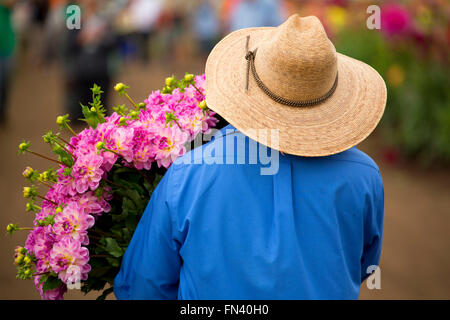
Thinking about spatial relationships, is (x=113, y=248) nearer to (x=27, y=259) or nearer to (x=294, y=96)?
(x=27, y=259)

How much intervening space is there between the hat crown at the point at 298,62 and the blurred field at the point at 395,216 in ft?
8.68

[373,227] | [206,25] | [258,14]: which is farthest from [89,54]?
[206,25]

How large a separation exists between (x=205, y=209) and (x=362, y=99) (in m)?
0.68

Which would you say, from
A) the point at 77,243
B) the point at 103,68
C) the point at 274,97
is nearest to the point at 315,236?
the point at 274,97

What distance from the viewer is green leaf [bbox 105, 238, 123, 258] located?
1939 millimetres

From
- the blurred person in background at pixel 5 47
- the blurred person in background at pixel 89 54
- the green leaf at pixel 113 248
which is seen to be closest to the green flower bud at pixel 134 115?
the green leaf at pixel 113 248

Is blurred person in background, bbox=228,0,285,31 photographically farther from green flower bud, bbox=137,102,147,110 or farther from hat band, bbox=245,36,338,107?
hat band, bbox=245,36,338,107

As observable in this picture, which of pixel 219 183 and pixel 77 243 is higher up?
pixel 219 183

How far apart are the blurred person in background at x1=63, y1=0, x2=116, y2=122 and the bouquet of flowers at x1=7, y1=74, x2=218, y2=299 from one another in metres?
4.88

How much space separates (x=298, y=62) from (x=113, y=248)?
94 centimetres

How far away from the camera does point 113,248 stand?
195cm

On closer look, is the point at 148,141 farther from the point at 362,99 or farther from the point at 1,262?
the point at 1,262

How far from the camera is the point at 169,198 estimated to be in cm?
168

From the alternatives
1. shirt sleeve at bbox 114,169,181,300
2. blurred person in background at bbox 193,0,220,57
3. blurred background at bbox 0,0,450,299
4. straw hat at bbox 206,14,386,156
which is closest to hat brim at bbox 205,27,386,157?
straw hat at bbox 206,14,386,156
